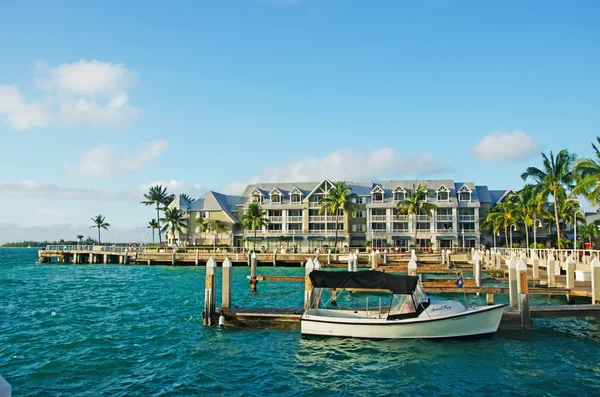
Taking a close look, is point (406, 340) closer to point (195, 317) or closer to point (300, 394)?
point (300, 394)

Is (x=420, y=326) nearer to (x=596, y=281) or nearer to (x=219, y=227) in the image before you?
(x=596, y=281)

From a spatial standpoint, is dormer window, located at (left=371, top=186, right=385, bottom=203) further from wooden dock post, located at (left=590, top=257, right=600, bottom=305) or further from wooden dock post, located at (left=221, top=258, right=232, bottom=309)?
wooden dock post, located at (left=221, top=258, right=232, bottom=309)

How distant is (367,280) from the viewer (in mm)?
19578

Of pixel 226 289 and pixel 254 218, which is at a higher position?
pixel 254 218

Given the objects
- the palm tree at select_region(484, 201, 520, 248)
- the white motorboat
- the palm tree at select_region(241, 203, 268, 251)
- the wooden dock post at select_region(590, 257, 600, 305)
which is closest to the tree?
the palm tree at select_region(241, 203, 268, 251)

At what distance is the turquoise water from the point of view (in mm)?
13828

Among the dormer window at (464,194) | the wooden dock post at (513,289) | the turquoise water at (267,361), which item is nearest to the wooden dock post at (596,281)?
the turquoise water at (267,361)

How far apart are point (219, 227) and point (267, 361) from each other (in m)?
74.5

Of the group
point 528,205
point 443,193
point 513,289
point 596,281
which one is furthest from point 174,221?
point 596,281

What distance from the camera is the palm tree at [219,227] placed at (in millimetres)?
88812

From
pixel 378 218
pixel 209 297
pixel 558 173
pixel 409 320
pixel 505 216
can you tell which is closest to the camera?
pixel 409 320

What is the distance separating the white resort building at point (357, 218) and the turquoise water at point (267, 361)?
2234 inches

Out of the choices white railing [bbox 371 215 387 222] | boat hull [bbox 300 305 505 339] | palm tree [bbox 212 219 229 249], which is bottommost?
boat hull [bbox 300 305 505 339]

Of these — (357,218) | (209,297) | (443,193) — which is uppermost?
(443,193)
